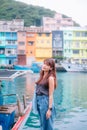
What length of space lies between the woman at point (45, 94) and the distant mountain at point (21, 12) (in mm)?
86620

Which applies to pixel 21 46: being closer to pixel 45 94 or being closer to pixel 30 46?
pixel 30 46

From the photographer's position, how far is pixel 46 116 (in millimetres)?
6109

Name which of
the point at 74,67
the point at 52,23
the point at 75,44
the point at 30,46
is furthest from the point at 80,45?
the point at 52,23

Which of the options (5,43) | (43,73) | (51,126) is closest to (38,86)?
(43,73)

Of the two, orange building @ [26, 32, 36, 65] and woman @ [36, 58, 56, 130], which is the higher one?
woman @ [36, 58, 56, 130]

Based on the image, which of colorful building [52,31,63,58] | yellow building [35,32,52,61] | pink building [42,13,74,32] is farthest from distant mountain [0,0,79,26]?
colorful building [52,31,63,58]

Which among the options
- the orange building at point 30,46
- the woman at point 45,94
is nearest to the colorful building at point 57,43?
the orange building at point 30,46

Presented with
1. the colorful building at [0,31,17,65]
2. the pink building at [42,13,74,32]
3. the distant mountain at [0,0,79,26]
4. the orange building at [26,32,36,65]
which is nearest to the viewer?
the colorful building at [0,31,17,65]

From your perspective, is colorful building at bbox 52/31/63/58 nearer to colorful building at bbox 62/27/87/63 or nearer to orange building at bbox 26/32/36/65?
colorful building at bbox 62/27/87/63

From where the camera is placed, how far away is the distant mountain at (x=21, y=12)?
95.2 meters

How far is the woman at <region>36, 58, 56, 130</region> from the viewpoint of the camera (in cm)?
612

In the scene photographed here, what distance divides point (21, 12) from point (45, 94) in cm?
9350

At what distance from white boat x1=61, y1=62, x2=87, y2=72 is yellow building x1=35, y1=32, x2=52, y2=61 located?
189 inches

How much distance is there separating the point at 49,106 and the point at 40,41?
6637 centimetres
